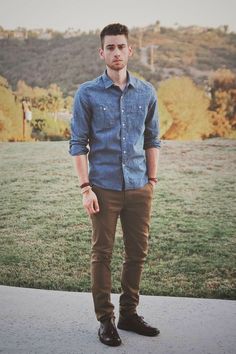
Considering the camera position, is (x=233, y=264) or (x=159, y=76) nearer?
(x=233, y=264)

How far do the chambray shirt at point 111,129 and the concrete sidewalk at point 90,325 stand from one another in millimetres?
836

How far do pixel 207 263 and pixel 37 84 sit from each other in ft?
6.75


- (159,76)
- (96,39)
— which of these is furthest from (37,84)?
(159,76)

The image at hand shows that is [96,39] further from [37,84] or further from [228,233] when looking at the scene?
[228,233]

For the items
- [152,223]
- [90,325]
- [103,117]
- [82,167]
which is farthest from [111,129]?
[152,223]

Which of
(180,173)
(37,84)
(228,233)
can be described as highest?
(37,84)

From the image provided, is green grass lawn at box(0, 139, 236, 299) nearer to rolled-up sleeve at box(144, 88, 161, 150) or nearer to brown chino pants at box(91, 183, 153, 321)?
brown chino pants at box(91, 183, 153, 321)

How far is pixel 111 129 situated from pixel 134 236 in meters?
0.58

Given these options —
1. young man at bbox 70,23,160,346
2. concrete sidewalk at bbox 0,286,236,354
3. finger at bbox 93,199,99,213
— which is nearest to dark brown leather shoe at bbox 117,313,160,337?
concrete sidewalk at bbox 0,286,236,354

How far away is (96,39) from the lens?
4.32 metres

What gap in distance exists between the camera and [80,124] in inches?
98.0

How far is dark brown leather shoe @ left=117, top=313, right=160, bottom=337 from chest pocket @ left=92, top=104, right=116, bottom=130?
1044 mm

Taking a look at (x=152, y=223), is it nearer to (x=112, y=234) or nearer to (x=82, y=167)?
(x=112, y=234)

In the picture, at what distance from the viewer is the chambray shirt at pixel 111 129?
2498 millimetres
